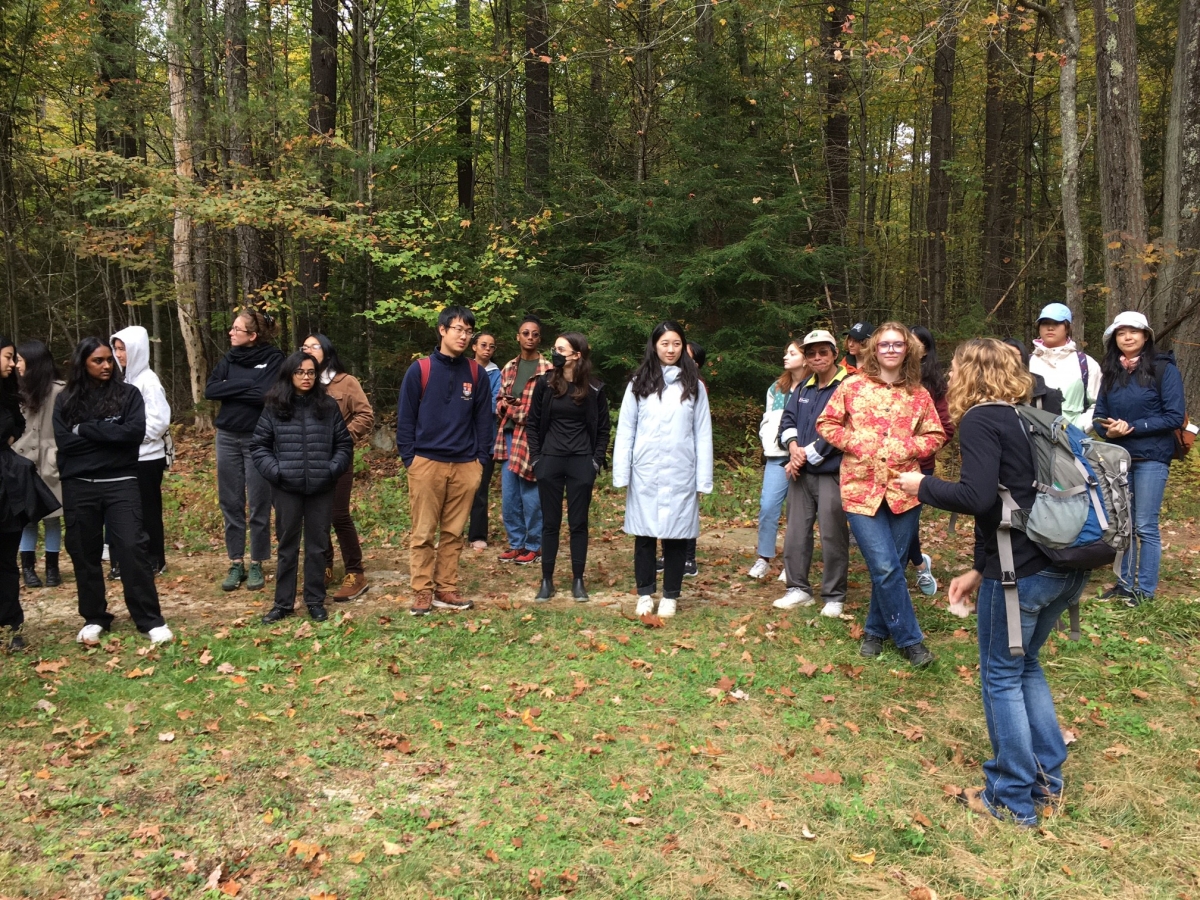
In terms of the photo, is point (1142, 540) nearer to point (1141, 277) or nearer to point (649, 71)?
point (1141, 277)

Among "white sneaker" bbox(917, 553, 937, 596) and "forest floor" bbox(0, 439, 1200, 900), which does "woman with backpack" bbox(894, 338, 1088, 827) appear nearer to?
"forest floor" bbox(0, 439, 1200, 900)

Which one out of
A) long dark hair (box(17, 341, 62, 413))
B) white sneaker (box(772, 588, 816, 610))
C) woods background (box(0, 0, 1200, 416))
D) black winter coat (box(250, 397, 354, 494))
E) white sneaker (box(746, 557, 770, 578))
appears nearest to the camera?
black winter coat (box(250, 397, 354, 494))

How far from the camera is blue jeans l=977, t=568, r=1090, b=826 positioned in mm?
3451

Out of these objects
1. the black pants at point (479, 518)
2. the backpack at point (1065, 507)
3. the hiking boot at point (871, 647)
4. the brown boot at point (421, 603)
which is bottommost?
the hiking boot at point (871, 647)

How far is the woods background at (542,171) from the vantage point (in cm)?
1098

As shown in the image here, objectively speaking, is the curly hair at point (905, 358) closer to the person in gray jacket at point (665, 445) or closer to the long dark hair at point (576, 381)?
the person in gray jacket at point (665, 445)

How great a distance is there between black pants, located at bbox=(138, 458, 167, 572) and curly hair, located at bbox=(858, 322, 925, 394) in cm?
573

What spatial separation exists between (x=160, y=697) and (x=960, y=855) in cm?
435

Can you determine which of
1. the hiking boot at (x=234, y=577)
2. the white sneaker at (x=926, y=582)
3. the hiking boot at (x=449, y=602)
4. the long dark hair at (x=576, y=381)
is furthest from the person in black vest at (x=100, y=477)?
the white sneaker at (x=926, y=582)

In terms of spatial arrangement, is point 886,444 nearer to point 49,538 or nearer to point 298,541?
point 298,541

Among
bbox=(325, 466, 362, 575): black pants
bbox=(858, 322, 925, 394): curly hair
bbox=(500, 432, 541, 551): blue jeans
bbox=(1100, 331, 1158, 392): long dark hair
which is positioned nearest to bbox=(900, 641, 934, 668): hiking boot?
bbox=(858, 322, 925, 394): curly hair

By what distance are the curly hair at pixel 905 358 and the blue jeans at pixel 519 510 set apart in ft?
13.1

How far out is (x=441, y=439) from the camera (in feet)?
20.9

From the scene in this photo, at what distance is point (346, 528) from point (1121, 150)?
9848 mm
